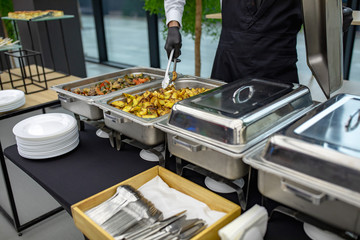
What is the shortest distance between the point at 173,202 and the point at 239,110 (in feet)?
1.07

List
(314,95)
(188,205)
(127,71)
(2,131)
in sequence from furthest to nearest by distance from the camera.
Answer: (2,131) < (314,95) < (127,71) < (188,205)

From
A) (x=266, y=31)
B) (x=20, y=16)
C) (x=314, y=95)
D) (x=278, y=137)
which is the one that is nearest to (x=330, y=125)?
(x=278, y=137)

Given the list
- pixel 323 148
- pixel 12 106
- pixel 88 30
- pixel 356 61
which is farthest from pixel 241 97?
pixel 88 30

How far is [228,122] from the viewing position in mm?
847

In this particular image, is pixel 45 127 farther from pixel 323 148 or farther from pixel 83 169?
pixel 323 148

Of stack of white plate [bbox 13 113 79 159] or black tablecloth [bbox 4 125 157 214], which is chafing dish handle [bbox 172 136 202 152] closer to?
black tablecloth [bbox 4 125 157 214]

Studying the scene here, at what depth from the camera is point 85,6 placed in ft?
20.5

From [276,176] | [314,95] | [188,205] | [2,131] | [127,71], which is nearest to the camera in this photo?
[276,176]

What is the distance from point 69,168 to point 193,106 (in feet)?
1.68

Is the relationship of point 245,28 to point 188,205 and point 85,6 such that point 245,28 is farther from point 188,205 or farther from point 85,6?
point 85,6

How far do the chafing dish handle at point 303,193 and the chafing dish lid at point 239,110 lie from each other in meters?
0.17

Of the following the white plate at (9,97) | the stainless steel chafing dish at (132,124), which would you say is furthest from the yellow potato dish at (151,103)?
the white plate at (9,97)

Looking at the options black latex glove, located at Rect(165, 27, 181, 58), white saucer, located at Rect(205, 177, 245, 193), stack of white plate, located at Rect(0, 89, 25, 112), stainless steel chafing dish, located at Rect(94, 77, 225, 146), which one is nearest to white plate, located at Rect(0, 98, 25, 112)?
stack of white plate, located at Rect(0, 89, 25, 112)

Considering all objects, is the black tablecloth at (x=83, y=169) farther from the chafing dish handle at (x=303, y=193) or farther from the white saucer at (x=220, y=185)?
the chafing dish handle at (x=303, y=193)
